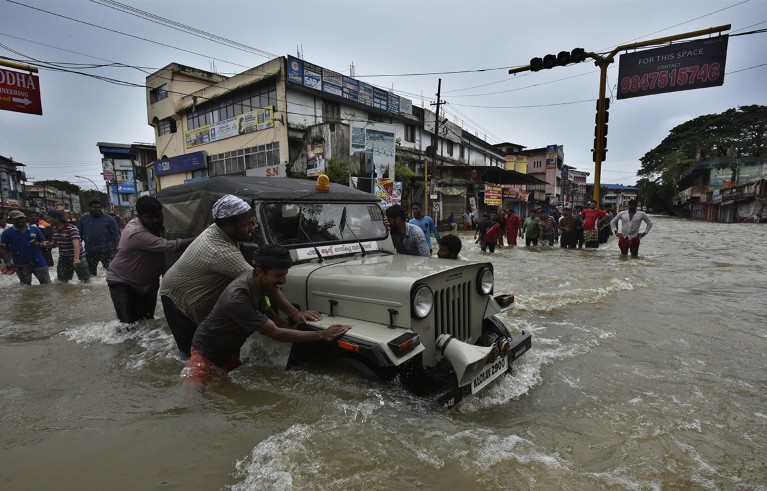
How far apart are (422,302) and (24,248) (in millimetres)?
8668

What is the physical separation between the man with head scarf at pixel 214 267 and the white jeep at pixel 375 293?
0.15 metres

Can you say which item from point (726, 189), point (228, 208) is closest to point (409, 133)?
point (726, 189)

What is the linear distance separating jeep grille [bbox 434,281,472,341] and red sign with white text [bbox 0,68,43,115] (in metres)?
12.7

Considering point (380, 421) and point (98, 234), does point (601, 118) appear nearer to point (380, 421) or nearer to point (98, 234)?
point (380, 421)

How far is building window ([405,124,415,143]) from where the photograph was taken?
101 feet

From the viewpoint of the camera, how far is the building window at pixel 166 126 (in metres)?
30.2

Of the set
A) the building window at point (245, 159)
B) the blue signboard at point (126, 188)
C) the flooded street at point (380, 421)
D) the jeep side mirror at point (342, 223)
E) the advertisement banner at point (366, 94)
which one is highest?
the advertisement banner at point (366, 94)

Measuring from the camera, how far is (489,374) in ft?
9.82

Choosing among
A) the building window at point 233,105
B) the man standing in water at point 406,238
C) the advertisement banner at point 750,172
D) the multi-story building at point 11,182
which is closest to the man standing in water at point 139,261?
the man standing in water at point 406,238

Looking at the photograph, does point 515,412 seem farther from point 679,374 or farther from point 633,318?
point 633,318

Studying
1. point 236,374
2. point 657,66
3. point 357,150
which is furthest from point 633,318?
point 357,150

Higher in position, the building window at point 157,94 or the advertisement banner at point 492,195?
the building window at point 157,94

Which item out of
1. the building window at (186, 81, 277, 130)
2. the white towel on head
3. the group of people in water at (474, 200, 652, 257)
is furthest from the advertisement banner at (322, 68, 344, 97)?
the white towel on head

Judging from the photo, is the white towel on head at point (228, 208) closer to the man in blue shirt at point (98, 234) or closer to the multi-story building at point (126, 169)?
the man in blue shirt at point (98, 234)
